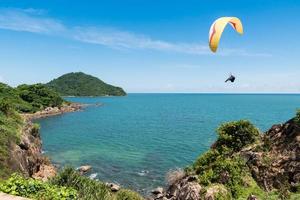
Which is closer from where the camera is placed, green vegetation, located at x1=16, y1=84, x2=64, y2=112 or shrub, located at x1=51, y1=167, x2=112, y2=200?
shrub, located at x1=51, y1=167, x2=112, y2=200

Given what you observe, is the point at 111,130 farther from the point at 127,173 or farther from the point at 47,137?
the point at 127,173

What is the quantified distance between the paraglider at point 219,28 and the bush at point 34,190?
32.9 feet

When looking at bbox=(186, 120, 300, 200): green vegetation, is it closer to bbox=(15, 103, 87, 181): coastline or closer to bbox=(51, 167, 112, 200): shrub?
bbox=(51, 167, 112, 200): shrub

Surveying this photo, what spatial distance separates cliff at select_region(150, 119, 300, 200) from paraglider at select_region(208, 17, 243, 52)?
1108 cm

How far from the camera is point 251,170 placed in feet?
88.9

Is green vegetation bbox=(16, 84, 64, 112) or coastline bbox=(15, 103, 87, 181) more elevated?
green vegetation bbox=(16, 84, 64, 112)

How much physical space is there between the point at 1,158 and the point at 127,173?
62.6 feet

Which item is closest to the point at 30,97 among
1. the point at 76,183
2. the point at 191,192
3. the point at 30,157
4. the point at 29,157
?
the point at 30,157

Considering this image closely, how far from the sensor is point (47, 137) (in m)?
79.8

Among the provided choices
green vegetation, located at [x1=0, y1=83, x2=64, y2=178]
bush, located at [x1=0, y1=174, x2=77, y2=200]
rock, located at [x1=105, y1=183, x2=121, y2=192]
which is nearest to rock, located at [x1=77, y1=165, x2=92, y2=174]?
green vegetation, located at [x1=0, y1=83, x2=64, y2=178]

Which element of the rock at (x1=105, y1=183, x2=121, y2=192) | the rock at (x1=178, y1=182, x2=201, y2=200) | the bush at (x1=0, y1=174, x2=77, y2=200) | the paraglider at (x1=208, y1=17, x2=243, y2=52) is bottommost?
the rock at (x1=105, y1=183, x2=121, y2=192)

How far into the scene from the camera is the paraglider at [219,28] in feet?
54.0

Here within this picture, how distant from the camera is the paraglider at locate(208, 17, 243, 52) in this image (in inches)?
648

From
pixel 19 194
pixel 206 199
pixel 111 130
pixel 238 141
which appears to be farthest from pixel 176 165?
pixel 111 130
